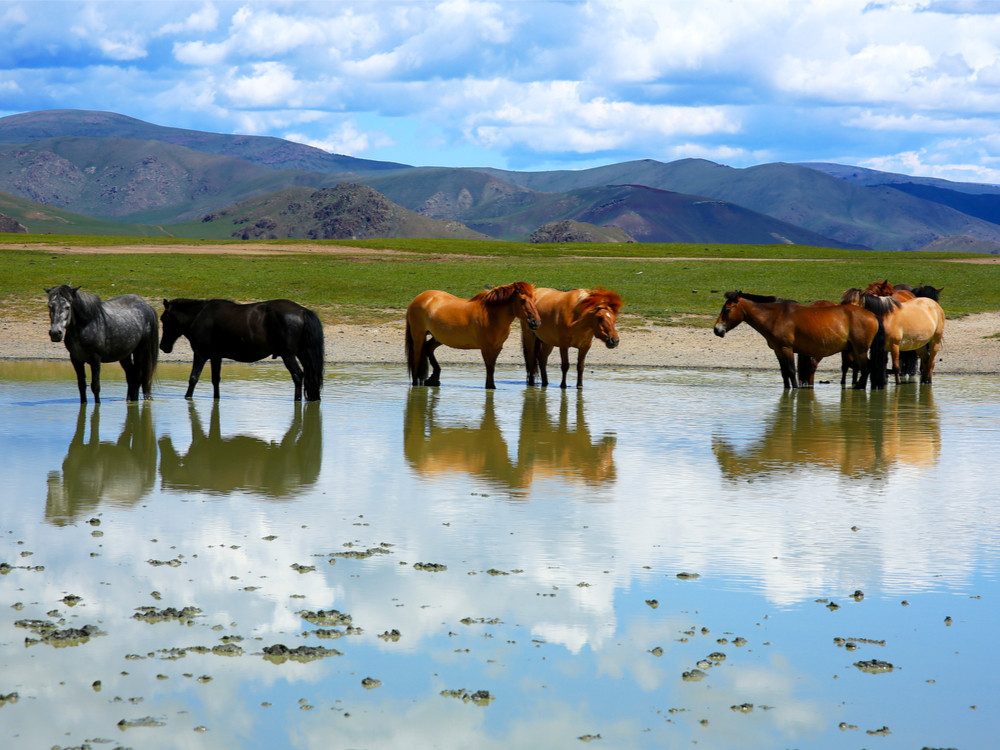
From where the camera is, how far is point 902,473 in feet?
30.5

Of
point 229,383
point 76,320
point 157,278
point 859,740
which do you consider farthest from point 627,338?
point 859,740

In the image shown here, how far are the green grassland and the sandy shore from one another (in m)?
1.33

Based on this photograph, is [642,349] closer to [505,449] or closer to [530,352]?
[530,352]

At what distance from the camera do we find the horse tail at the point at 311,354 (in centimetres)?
1428

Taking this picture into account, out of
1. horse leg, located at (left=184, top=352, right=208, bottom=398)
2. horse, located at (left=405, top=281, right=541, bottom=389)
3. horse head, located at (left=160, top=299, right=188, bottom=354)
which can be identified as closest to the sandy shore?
horse, located at (left=405, top=281, right=541, bottom=389)

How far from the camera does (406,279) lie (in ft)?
120

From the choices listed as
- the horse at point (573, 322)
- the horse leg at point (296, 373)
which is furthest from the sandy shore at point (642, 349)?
the horse leg at point (296, 373)

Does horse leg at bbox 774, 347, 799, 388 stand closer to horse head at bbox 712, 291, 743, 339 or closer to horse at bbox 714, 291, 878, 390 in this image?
horse at bbox 714, 291, 878, 390

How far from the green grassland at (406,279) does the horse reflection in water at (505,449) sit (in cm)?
1447

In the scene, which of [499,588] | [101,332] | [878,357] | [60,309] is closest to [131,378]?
[101,332]

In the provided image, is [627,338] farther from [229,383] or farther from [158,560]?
[158,560]

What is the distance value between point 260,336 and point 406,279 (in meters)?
22.4

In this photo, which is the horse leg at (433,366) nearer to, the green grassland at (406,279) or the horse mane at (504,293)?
the horse mane at (504,293)

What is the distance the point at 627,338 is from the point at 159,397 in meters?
13.1
